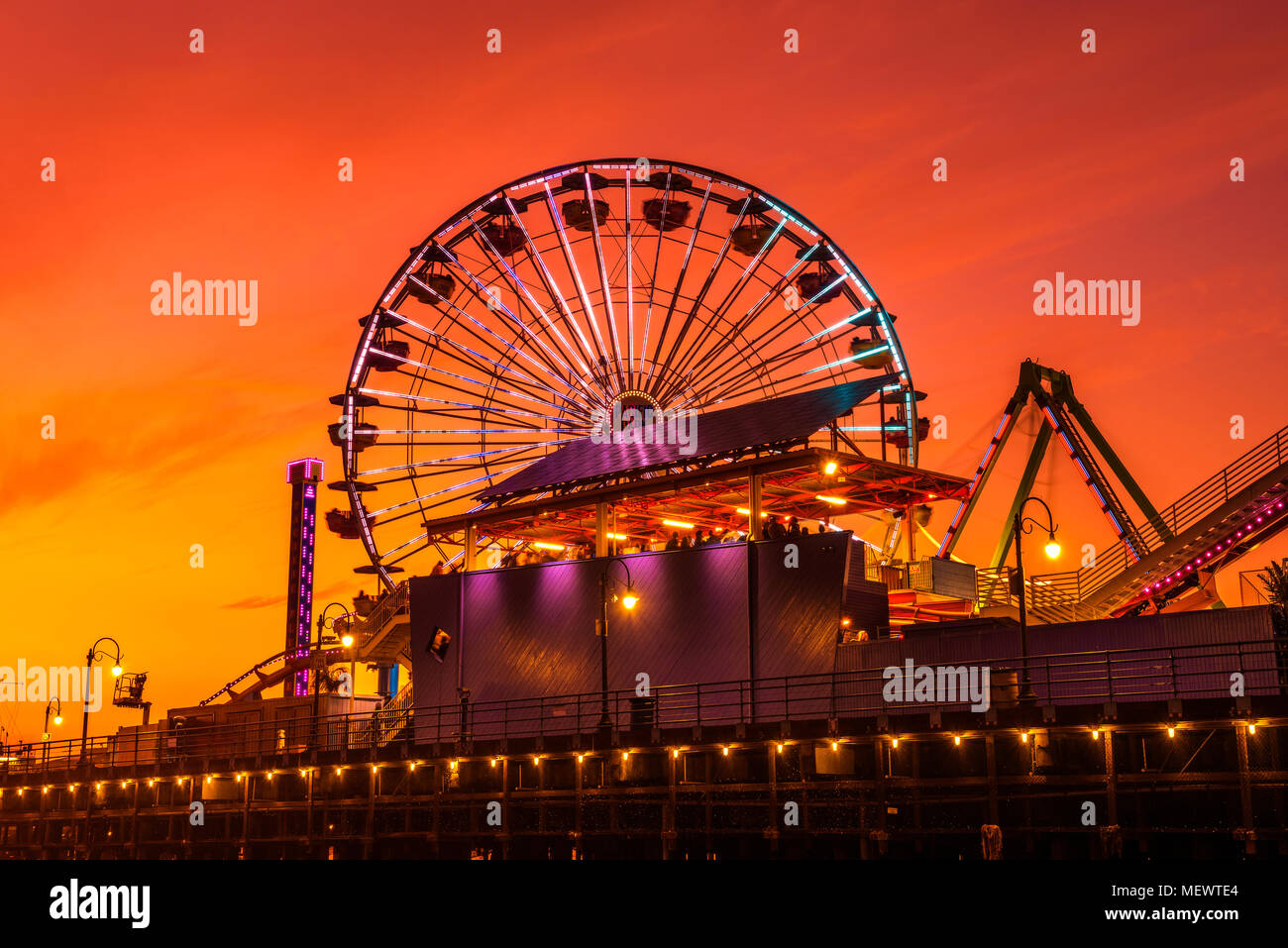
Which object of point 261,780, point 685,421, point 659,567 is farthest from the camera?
point 685,421

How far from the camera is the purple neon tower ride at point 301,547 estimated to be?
10338 centimetres

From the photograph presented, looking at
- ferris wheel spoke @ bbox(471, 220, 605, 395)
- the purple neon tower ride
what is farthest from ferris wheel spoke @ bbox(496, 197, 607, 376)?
the purple neon tower ride

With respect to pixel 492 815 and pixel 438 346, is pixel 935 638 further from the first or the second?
pixel 438 346

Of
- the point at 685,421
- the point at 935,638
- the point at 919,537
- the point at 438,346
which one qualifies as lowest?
the point at 935,638

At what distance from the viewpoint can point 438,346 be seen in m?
52.8

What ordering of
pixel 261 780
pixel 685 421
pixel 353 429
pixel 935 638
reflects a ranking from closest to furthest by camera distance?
pixel 935 638 < pixel 261 780 < pixel 685 421 < pixel 353 429

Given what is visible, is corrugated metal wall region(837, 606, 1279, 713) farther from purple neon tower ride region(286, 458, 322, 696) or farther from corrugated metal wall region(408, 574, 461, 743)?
purple neon tower ride region(286, 458, 322, 696)

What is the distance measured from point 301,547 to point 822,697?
81.9 meters

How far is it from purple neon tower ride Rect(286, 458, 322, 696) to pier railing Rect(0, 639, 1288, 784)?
5207 cm

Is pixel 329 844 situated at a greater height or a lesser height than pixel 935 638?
lesser
